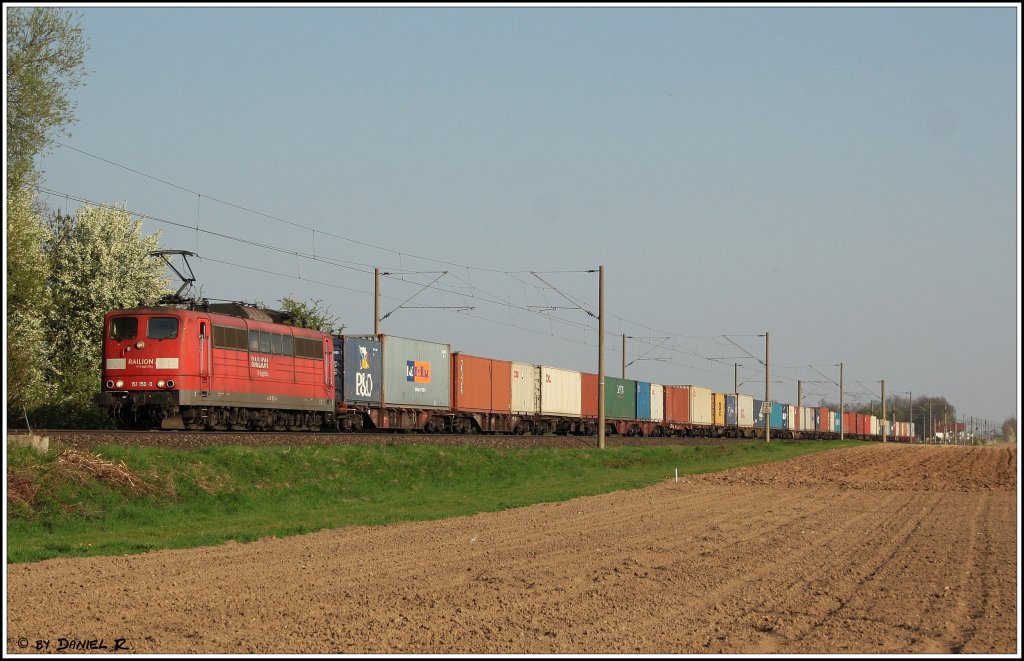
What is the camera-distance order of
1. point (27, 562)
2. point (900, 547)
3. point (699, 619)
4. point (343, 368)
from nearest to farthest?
point (699, 619), point (27, 562), point (900, 547), point (343, 368)

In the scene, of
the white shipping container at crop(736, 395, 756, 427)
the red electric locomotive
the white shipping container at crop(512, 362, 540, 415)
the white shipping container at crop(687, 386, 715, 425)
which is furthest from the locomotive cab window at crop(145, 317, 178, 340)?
the white shipping container at crop(736, 395, 756, 427)

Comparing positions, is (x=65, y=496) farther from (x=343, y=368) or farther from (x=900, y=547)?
(x=343, y=368)

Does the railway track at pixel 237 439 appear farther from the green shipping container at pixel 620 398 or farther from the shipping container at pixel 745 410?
the shipping container at pixel 745 410

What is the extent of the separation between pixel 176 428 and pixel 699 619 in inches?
1016

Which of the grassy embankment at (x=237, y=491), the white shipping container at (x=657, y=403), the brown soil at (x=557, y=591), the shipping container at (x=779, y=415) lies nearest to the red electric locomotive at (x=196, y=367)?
the grassy embankment at (x=237, y=491)

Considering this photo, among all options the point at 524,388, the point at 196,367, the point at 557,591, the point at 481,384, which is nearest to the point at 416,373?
the point at 481,384

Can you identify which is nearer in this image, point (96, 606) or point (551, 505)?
point (96, 606)

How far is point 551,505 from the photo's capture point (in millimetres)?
28281

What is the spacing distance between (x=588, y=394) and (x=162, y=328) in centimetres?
3776

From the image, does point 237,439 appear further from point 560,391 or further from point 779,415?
point 779,415

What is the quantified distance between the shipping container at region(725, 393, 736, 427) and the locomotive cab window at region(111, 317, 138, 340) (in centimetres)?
6472

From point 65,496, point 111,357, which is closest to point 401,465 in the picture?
point 111,357

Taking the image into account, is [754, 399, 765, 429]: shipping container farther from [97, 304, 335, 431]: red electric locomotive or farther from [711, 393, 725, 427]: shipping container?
[97, 304, 335, 431]: red electric locomotive

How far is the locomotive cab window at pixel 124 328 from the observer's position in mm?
35125
